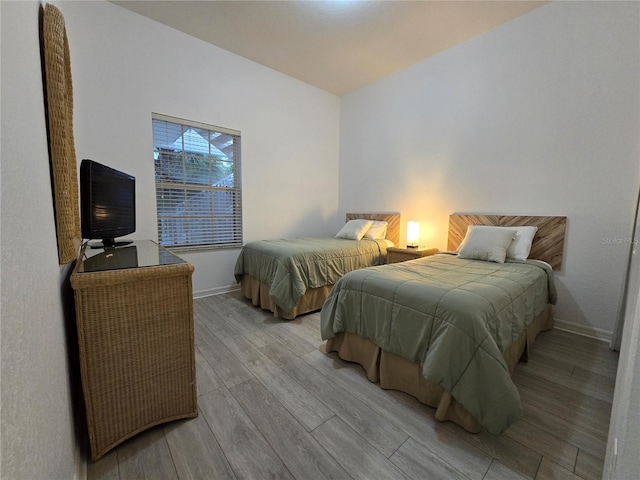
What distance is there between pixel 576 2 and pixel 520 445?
351 cm

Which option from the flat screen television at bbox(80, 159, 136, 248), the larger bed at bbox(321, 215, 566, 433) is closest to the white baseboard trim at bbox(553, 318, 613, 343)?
the larger bed at bbox(321, 215, 566, 433)

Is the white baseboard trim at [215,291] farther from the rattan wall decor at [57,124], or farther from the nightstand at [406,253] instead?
the rattan wall decor at [57,124]

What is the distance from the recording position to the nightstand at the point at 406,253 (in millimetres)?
3047

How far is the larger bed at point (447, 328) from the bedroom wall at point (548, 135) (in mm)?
513

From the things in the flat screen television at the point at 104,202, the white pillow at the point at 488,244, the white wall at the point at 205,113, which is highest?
the white wall at the point at 205,113

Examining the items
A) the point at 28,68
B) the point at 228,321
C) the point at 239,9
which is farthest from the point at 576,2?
the point at 228,321

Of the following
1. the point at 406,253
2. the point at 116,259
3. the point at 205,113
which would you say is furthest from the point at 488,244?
the point at 205,113

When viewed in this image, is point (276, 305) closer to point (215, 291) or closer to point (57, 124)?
point (215, 291)

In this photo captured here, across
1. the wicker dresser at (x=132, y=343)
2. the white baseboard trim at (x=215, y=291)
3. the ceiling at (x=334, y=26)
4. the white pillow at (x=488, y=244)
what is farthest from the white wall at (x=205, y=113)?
the white pillow at (x=488, y=244)

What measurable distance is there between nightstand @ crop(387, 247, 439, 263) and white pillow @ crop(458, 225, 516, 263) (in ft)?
1.61

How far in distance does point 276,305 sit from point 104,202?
164cm

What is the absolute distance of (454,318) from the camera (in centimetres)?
132

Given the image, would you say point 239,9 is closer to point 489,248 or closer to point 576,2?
point 576,2

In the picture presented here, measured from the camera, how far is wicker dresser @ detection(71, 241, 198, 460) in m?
1.08
